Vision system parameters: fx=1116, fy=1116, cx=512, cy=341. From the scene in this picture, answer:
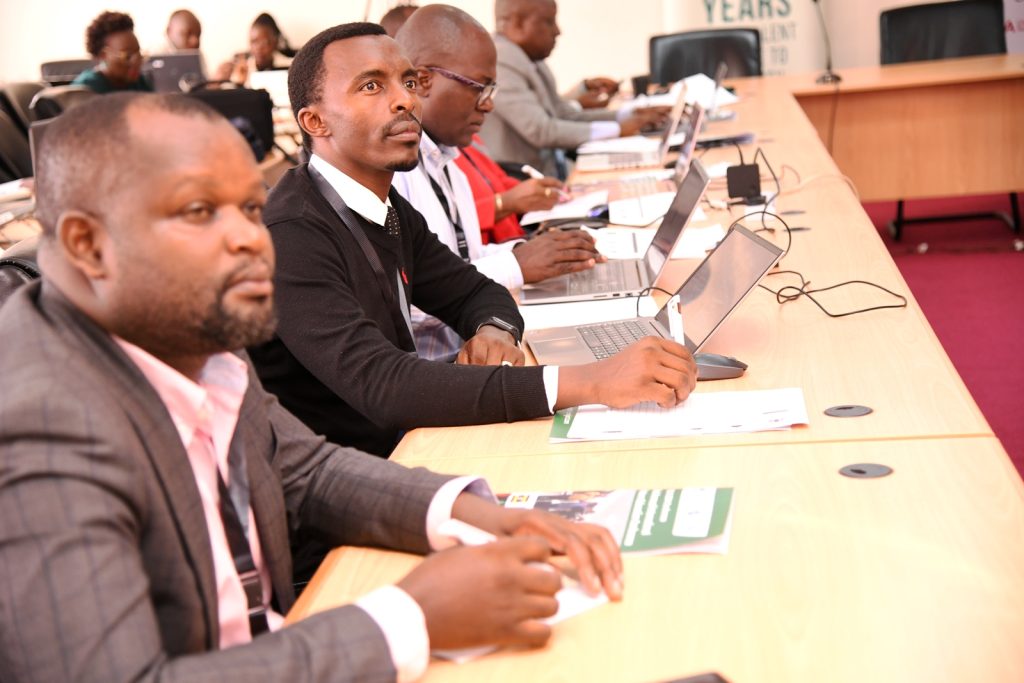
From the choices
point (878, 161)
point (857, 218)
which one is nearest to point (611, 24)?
point (878, 161)

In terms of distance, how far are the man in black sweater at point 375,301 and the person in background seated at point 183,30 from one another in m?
7.45

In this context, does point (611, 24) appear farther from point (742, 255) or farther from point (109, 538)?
point (109, 538)

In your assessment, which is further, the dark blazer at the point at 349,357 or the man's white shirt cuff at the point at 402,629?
the dark blazer at the point at 349,357

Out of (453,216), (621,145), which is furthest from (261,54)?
(453,216)

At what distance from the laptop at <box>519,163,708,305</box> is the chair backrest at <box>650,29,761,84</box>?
148 inches

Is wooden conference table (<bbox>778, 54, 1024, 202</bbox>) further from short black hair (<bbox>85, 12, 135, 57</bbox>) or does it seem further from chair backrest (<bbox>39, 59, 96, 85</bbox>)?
chair backrest (<bbox>39, 59, 96, 85</bbox>)

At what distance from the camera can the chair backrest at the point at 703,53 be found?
241 inches

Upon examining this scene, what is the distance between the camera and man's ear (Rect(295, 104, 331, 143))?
213cm

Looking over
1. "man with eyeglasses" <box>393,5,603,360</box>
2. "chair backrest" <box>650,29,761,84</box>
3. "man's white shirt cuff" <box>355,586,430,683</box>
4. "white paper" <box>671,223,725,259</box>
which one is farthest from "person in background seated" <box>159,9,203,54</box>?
"man's white shirt cuff" <box>355,586,430,683</box>

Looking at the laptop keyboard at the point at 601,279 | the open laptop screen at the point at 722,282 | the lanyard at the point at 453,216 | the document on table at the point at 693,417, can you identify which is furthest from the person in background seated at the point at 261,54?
the document on table at the point at 693,417

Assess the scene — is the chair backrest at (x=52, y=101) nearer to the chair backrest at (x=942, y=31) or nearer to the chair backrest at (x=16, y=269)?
the chair backrest at (x=942, y=31)

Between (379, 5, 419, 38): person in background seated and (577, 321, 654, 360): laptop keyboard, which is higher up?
(379, 5, 419, 38): person in background seated

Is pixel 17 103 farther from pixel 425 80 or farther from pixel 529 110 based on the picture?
pixel 425 80

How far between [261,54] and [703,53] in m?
4.20
